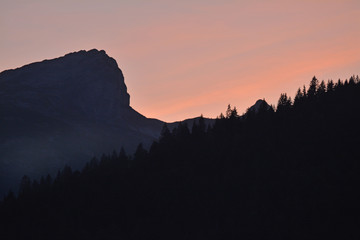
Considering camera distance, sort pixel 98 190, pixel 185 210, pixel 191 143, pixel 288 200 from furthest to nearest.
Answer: pixel 191 143, pixel 98 190, pixel 185 210, pixel 288 200

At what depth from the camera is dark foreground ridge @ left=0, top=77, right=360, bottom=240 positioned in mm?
127625

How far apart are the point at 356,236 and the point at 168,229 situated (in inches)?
1619

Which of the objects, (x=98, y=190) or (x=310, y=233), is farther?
(x=98, y=190)

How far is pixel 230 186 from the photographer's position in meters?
145

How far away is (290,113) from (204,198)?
1824 inches

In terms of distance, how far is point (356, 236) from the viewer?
113938 mm

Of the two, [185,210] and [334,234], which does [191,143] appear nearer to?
[185,210]

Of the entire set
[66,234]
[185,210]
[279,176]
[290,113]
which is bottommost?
[66,234]

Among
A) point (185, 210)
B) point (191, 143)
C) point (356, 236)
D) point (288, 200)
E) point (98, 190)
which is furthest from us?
point (191, 143)

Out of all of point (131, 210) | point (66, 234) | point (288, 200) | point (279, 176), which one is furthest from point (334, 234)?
point (66, 234)

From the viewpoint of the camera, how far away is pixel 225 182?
147500 millimetres

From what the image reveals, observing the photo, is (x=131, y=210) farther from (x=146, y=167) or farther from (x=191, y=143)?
(x=191, y=143)

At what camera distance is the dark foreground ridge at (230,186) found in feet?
419

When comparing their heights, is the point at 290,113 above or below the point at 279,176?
above
